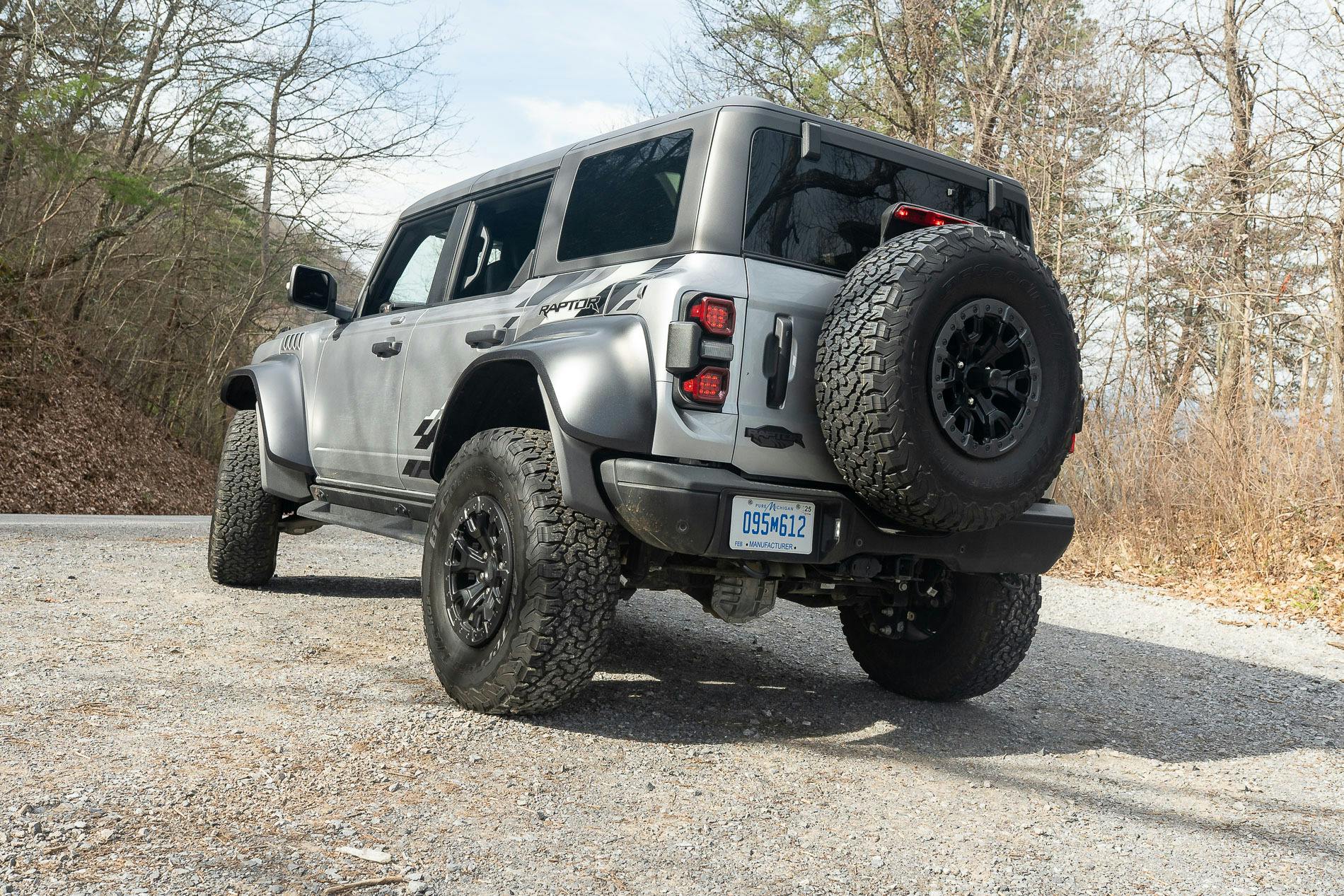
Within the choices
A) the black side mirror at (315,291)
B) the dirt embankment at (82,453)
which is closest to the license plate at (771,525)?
the black side mirror at (315,291)

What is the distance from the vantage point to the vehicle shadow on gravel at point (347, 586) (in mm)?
6070

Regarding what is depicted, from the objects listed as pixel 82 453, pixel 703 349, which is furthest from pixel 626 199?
pixel 82 453

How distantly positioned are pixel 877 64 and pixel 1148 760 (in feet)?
55.6

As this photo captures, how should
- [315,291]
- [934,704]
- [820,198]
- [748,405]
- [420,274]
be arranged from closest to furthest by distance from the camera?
[748,405]
[820,198]
[934,704]
[420,274]
[315,291]

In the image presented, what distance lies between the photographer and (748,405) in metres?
3.21

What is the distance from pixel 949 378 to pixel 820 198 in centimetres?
80

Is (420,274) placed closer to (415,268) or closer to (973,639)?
(415,268)

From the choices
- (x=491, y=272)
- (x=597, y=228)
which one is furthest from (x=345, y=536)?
(x=597, y=228)

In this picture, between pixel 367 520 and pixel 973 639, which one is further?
pixel 367 520

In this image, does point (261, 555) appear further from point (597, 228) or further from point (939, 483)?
point (939, 483)

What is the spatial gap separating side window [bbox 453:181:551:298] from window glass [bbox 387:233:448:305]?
0.85ft

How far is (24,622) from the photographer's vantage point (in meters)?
4.56

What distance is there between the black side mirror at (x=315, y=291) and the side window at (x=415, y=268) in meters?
0.19

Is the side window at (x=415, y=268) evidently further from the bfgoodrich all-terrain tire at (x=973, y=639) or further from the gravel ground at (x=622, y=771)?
the bfgoodrich all-terrain tire at (x=973, y=639)
